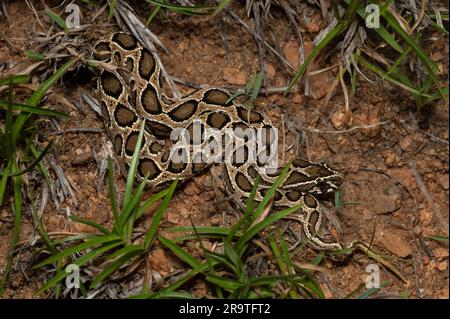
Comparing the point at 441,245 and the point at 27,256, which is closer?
the point at 27,256

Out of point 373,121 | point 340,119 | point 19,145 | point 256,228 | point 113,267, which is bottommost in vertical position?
point 113,267

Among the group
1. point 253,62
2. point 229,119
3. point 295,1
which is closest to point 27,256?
point 229,119

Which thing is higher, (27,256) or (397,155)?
(397,155)

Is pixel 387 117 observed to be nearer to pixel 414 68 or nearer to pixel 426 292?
pixel 414 68

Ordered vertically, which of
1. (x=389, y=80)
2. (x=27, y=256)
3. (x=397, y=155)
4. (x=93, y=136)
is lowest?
(x=27, y=256)

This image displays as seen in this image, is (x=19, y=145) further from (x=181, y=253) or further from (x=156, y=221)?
(x=181, y=253)

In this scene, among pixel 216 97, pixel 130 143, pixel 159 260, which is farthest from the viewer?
pixel 216 97

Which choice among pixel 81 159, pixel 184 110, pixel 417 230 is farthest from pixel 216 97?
pixel 417 230
